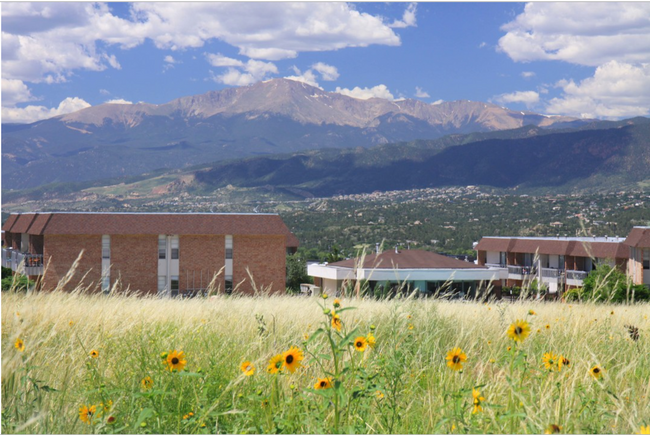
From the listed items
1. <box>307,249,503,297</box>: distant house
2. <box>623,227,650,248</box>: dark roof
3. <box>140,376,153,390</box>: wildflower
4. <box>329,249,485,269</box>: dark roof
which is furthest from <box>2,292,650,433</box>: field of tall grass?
<box>623,227,650,248</box>: dark roof

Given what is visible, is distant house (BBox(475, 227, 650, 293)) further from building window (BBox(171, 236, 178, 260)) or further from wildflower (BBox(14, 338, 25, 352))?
wildflower (BBox(14, 338, 25, 352))

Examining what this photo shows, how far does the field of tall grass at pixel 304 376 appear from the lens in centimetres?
347

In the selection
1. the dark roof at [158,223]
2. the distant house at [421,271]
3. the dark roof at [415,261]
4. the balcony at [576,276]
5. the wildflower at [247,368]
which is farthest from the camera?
the balcony at [576,276]

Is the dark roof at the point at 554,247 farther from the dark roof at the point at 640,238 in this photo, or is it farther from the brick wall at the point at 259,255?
the brick wall at the point at 259,255

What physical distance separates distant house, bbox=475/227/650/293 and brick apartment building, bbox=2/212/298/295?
14972 millimetres

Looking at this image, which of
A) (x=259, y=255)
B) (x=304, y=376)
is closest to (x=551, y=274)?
(x=259, y=255)

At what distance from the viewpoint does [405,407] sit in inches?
162

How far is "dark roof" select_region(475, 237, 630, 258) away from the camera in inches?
1886

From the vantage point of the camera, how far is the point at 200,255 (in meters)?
45.9

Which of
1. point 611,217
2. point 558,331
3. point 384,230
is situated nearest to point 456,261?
point 558,331

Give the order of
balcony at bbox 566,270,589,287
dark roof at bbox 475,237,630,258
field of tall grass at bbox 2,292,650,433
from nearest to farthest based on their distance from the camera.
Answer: field of tall grass at bbox 2,292,650,433, dark roof at bbox 475,237,630,258, balcony at bbox 566,270,589,287

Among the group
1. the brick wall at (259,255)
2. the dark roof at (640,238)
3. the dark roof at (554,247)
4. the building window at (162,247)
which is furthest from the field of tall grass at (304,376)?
the dark roof at (554,247)

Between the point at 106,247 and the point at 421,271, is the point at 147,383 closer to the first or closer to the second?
the point at 421,271

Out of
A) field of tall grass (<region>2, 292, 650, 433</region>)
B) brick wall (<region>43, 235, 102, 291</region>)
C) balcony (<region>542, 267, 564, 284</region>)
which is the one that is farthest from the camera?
balcony (<region>542, 267, 564, 284</region>)
